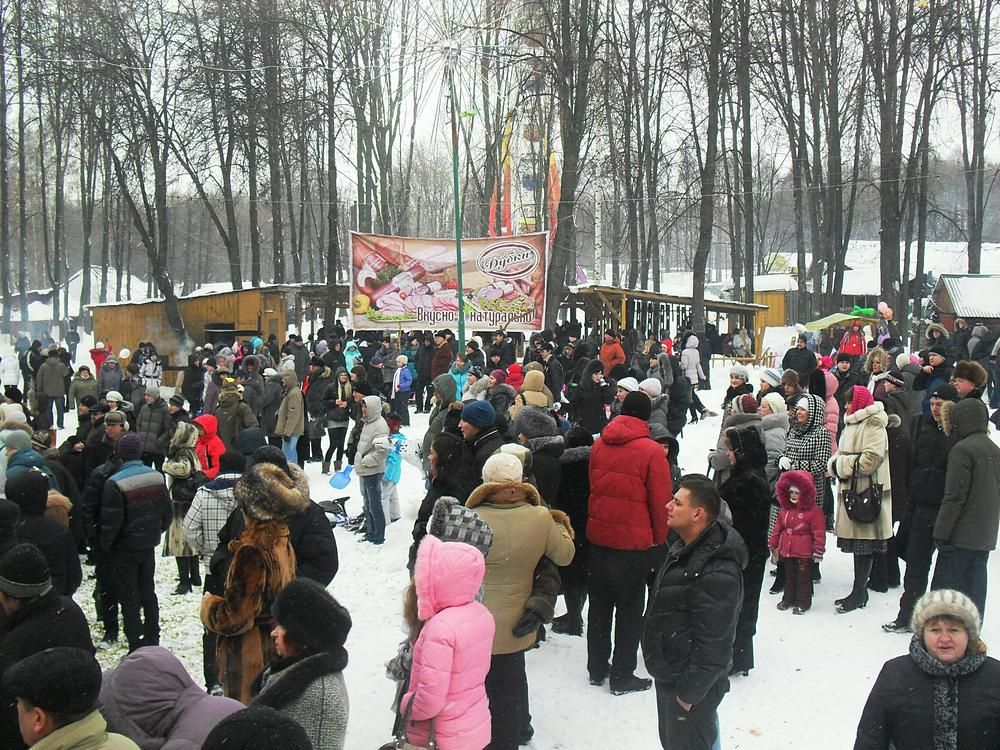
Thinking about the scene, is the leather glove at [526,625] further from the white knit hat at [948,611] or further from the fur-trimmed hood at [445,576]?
the white knit hat at [948,611]

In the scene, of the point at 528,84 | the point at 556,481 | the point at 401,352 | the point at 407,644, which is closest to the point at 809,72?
the point at 528,84

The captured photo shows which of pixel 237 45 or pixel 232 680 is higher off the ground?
pixel 237 45

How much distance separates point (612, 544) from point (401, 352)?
12960 mm

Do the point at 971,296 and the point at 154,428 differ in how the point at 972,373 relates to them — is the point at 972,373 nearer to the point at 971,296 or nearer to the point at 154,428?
the point at 154,428

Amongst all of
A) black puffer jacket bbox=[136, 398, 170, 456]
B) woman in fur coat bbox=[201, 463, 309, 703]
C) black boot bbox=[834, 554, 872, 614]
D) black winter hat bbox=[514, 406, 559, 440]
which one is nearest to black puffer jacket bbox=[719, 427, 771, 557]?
black winter hat bbox=[514, 406, 559, 440]

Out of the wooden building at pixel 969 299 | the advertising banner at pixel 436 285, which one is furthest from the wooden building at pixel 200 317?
the wooden building at pixel 969 299

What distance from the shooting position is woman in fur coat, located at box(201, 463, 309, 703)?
4168mm

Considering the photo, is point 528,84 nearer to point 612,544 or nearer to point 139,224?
point 139,224

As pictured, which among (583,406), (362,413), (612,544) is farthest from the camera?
(583,406)

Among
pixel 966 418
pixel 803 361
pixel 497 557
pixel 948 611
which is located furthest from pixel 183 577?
pixel 803 361

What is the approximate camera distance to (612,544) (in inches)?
219

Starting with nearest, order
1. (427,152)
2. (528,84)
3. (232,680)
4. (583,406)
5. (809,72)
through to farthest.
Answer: (232,680)
(583,406)
(528,84)
(809,72)
(427,152)

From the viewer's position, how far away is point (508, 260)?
62.6 ft

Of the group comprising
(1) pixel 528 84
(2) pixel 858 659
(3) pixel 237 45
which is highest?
(3) pixel 237 45
